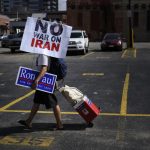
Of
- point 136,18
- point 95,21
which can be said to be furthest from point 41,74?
point 95,21

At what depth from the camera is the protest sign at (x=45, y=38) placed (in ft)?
26.5

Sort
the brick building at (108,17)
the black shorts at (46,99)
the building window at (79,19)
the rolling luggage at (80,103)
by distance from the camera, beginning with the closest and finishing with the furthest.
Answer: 1. the black shorts at (46,99)
2. the rolling luggage at (80,103)
3. the brick building at (108,17)
4. the building window at (79,19)

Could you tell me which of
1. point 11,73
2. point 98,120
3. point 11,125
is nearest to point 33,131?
point 11,125

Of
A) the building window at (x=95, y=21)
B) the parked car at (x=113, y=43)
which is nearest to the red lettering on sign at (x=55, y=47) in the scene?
the parked car at (x=113, y=43)

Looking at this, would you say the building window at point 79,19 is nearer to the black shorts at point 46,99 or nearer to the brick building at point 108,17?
the brick building at point 108,17

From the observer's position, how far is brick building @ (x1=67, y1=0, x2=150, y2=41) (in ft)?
257

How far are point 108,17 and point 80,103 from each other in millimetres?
72044

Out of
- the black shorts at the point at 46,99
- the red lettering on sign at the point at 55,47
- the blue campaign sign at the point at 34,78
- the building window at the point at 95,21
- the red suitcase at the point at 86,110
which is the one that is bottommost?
the red suitcase at the point at 86,110

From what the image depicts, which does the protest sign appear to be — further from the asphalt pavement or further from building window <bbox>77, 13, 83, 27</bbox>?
building window <bbox>77, 13, 83, 27</bbox>

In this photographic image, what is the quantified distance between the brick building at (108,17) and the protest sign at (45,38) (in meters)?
69.3

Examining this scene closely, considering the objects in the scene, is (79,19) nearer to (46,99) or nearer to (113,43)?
(113,43)

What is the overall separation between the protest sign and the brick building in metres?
69.3

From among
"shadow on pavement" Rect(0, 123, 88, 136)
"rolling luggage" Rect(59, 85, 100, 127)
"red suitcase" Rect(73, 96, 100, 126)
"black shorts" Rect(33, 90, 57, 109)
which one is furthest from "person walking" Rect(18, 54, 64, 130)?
"red suitcase" Rect(73, 96, 100, 126)

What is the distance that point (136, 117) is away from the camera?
9.47 metres
